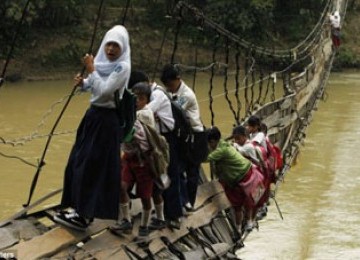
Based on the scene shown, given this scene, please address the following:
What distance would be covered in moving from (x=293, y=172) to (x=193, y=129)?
4672 mm

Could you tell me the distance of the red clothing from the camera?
9.29ft

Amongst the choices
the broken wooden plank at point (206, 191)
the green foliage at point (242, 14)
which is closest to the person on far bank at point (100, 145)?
the broken wooden plank at point (206, 191)

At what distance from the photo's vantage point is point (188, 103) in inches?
126

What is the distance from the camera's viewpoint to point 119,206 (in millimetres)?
2785

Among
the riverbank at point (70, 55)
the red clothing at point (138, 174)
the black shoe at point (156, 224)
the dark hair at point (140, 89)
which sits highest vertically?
the dark hair at point (140, 89)

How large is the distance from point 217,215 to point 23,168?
4300 millimetres

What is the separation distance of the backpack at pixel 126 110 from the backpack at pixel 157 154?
145 millimetres

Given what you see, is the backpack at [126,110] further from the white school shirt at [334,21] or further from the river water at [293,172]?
the white school shirt at [334,21]

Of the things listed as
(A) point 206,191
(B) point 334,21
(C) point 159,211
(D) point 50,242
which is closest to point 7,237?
(D) point 50,242

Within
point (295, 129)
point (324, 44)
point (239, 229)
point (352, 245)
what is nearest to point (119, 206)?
point (239, 229)

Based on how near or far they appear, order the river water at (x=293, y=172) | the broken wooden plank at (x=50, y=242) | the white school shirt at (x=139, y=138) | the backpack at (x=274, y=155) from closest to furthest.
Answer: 1. the broken wooden plank at (x=50, y=242)
2. the white school shirt at (x=139, y=138)
3. the backpack at (x=274, y=155)
4. the river water at (x=293, y=172)

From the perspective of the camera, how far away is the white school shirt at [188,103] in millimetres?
3182

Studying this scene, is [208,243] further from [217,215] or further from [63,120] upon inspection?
[63,120]

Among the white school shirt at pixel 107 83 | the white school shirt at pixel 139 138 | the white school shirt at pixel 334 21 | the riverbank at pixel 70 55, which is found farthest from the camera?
the riverbank at pixel 70 55
